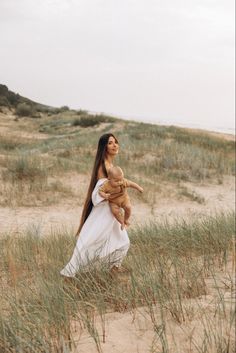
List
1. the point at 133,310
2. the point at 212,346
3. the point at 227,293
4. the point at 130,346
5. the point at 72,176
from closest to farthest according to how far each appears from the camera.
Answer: the point at 212,346, the point at 130,346, the point at 133,310, the point at 227,293, the point at 72,176

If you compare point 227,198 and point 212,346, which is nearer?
point 212,346

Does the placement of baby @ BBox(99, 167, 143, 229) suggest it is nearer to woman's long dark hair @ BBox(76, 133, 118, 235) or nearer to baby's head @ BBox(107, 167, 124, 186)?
baby's head @ BBox(107, 167, 124, 186)

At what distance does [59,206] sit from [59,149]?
20.1 ft

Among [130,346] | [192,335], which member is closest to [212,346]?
[192,335]

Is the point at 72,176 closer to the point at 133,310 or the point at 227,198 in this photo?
the point at 227,198

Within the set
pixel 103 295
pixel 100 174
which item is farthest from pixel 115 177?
pixel 103 295

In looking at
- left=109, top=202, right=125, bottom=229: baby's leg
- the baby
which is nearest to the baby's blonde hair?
the baby

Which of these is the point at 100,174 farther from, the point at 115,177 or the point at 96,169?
the point at 115,177

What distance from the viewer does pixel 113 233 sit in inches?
162

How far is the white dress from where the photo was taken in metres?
3.98

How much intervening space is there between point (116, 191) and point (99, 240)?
0.49 meters

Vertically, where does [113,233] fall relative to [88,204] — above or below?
below

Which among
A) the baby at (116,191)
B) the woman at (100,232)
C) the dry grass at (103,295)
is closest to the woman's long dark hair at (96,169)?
the woman at (100,232)

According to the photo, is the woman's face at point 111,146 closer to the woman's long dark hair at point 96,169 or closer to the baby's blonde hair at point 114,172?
the woman's long dark hair at point 96,169
